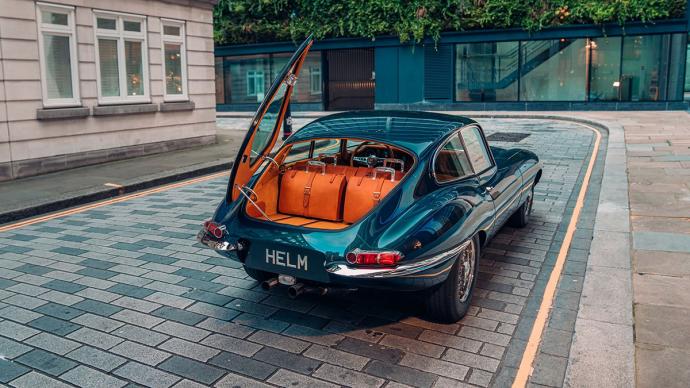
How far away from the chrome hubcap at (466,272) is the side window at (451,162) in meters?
0.60

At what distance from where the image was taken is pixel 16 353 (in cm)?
425

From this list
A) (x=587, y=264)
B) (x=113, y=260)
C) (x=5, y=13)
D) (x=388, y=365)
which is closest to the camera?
(x=388, y=365)

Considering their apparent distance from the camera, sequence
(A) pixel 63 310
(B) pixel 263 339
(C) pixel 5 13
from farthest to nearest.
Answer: (C) pixel 5 13
(A) pixel 63 310
(B) pixel 263 339

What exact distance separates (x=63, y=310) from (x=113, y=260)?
1388 millimetres

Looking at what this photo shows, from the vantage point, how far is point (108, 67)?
1325 centimetres

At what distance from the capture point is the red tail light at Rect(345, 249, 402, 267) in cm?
414

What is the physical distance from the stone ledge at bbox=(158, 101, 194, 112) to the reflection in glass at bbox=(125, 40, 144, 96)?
58 centimetres

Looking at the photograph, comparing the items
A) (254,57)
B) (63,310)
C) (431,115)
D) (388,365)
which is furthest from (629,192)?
(254,57)

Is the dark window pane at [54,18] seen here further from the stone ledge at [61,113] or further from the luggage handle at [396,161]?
the luggage handle at [396,161]

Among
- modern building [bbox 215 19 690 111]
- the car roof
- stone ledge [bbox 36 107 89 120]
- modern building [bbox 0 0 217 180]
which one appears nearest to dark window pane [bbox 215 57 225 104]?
modern building [bbox 215 19 690 111]

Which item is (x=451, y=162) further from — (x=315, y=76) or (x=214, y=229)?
(x=315, y=76)

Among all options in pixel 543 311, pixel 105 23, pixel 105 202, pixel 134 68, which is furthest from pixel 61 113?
pixel 543 311

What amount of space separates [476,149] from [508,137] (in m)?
11.6

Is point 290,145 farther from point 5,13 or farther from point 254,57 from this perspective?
point 254,57
